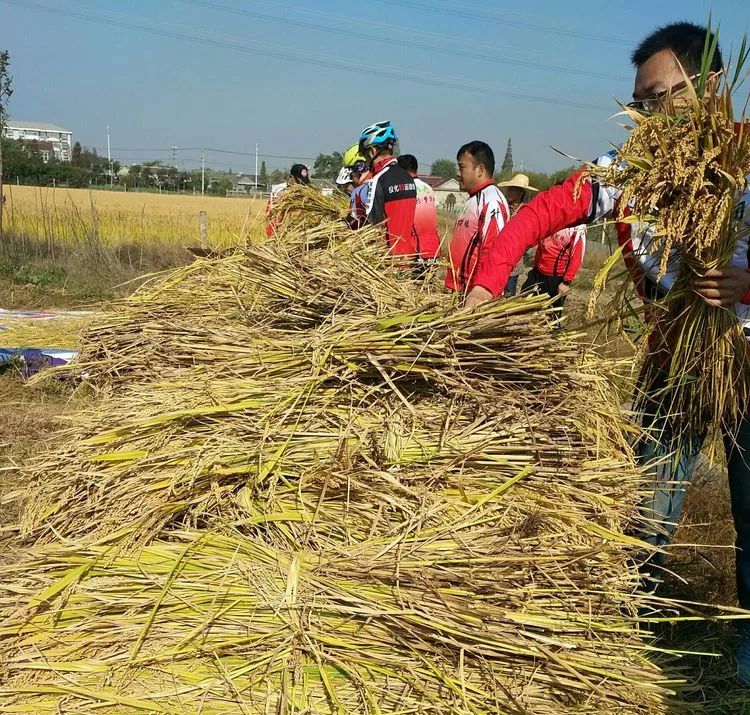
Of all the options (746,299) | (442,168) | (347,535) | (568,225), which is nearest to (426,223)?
(568,225)

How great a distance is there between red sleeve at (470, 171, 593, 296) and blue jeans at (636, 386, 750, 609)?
62cm

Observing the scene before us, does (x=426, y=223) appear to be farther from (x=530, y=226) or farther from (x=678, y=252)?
(x=678, y=252)

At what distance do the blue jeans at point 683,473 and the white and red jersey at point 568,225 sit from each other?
1.25 feet

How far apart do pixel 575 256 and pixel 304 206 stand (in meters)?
2.16

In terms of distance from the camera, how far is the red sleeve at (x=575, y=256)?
14.8ft

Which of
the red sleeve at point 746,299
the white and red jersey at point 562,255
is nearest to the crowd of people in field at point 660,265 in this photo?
the red sleeve at point 746,299

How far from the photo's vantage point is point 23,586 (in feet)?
4.73

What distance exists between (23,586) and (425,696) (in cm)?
97

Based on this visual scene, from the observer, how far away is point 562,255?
15.6ft

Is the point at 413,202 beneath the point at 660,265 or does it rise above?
above

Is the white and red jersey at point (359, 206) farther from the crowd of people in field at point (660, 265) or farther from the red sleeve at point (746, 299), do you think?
the red sleeve at point (746, 299)

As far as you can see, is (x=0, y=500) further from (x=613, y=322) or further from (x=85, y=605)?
(x=613, y=322)

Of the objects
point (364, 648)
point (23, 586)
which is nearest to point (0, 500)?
point (23, 586)

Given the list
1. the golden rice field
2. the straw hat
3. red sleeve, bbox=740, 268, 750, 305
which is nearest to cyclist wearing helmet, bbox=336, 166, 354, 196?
the straw hat
